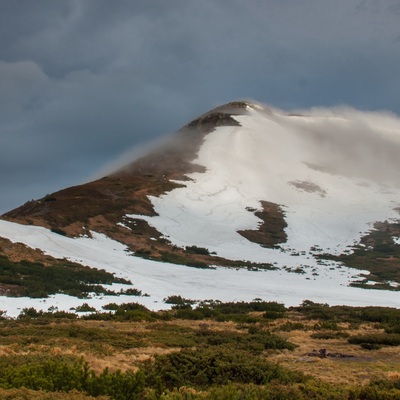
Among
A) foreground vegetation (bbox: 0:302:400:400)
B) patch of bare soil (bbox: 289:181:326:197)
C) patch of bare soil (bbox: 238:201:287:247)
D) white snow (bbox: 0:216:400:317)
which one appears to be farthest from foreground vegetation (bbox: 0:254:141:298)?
patch of bare soil (bbox: 289:181:326:197)

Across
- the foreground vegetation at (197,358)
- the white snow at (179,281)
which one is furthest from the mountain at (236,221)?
the foreground vegetation at (197,358)

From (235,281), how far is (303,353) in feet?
78.7

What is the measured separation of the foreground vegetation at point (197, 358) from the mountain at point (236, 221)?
9.11 m

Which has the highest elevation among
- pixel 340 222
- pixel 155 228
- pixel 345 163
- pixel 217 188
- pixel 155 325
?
pixel 345 163

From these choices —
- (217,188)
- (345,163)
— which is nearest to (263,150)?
(345,163)

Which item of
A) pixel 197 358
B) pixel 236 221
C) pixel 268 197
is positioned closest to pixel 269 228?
pixel 236 221

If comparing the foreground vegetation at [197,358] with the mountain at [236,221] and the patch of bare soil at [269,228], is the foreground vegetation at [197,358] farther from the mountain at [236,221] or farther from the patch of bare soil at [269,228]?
the patch of bare soil at [269,228]

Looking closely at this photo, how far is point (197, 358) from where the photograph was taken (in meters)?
10.5

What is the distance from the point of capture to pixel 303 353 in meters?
14.1

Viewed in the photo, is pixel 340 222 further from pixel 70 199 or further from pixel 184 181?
pixel 70 199

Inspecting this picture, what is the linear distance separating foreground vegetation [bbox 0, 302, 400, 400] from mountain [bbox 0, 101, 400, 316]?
9.11m

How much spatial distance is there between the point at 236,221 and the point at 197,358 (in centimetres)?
6038

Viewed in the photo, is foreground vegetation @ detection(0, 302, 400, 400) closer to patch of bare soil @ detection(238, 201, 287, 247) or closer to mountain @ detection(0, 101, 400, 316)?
mountain @ detection(0, 101, 400, 316)

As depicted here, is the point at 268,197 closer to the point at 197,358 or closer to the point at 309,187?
the point at 309,187
